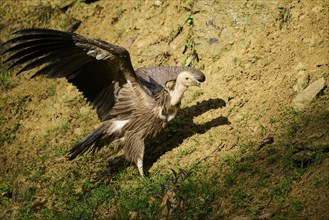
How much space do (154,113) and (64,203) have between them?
1.45m

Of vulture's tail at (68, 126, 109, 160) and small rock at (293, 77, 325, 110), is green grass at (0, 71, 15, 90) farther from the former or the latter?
small rock at (293, 77, 325, 110)

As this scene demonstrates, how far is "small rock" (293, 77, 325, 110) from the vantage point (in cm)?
576

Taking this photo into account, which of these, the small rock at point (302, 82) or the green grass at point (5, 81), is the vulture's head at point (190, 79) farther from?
the green grass at point (5, 81)

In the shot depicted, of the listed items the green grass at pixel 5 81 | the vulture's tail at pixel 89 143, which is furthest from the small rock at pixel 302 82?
the green grass at pixel 5 81

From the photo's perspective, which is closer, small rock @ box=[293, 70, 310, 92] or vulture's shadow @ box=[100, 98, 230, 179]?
small rock @ box=[293, 70, 310, 92]

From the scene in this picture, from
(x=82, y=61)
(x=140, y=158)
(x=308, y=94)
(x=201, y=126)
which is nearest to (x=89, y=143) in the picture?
(x=140, y=158)

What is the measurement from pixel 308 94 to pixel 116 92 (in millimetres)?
2240

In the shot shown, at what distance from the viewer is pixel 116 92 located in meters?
6.30

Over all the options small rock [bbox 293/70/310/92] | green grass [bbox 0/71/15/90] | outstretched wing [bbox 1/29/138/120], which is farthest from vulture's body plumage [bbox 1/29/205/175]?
green grass [bbox 0/71/15/90]

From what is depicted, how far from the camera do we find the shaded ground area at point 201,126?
193 inches

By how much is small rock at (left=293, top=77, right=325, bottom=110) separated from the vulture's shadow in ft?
2.87

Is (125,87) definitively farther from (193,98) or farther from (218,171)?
(218,171)

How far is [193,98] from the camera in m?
6.94

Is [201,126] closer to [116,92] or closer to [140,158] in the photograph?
[140,158]
